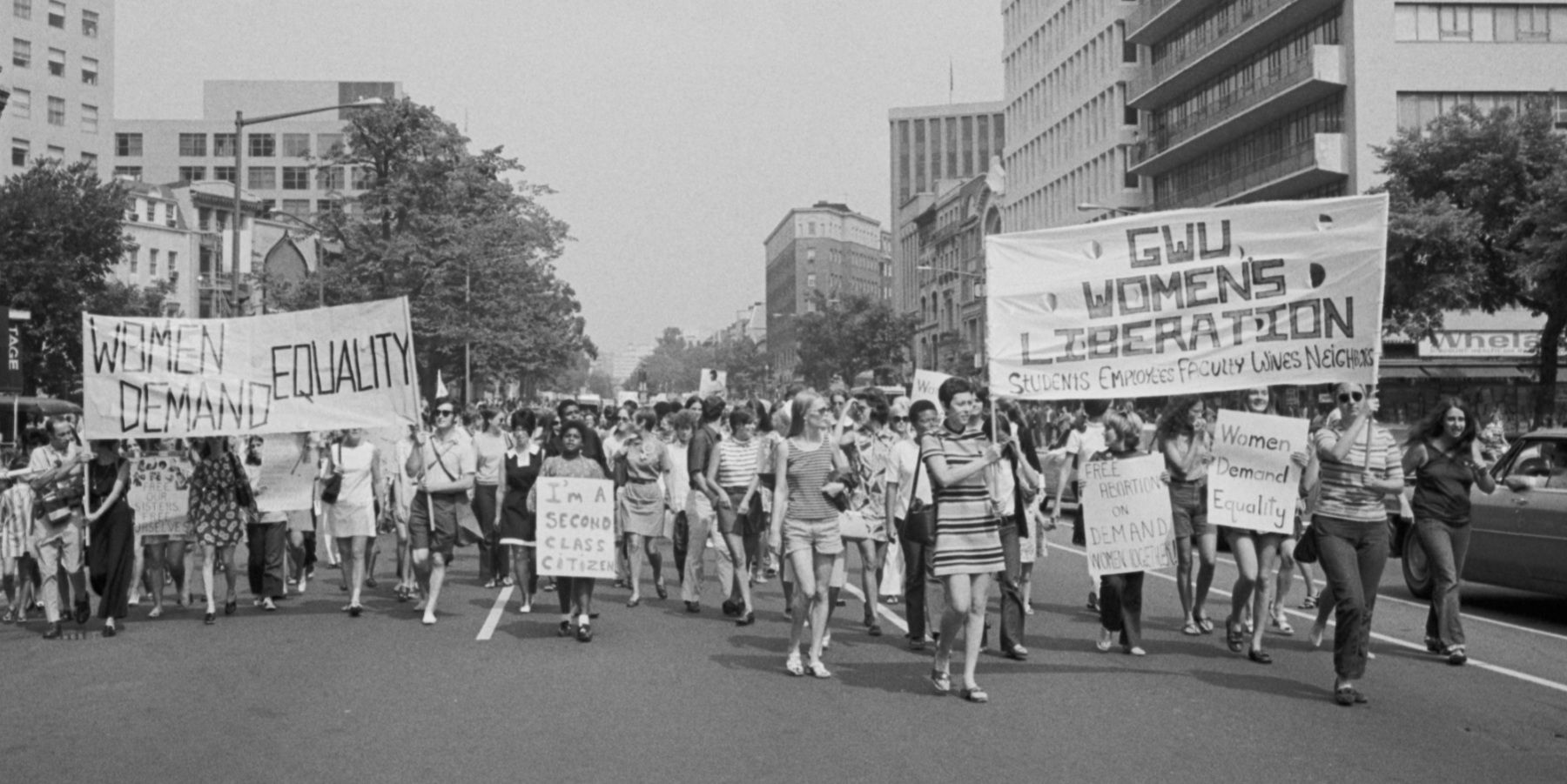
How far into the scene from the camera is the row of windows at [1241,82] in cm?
5103

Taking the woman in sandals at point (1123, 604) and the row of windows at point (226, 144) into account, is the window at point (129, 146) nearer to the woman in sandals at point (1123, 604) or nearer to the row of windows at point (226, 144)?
the row of windows at point (226, 144)

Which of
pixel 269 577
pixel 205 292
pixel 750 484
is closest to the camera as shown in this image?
pixel 750 484

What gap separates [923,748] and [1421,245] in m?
33.2

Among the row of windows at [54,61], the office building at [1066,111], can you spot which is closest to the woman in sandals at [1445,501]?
the office building at [1066,111]

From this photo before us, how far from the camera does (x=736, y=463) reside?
13.4 meters

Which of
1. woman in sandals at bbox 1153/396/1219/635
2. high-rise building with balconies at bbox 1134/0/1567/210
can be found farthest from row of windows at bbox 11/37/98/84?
woman in sandals at bbox 1153/396/1219/635

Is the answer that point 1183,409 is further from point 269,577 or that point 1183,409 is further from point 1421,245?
point 1421,245

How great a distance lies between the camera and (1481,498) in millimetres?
13500

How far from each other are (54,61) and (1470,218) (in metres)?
69.8

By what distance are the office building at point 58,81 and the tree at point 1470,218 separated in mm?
64048

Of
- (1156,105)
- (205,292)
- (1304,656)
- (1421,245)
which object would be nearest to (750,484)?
(1304,656)

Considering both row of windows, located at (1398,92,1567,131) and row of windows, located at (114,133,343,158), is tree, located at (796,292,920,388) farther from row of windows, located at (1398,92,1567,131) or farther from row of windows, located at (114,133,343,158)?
row of windows, located at (114,133,343,158)

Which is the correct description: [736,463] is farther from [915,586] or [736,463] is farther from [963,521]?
[963,521]

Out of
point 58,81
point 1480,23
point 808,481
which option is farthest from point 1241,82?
point 58,81
